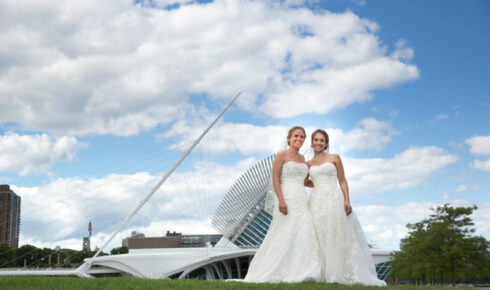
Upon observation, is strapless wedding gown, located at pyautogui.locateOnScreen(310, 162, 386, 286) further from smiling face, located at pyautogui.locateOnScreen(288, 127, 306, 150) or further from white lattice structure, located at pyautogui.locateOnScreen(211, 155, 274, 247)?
white lattice structure, located at pyautogui.locateOnScreen(211, 155, 274, 247)

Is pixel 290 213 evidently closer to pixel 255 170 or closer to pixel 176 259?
pixel 176 259

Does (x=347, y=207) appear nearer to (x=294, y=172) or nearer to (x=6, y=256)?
(x=294, y=172)

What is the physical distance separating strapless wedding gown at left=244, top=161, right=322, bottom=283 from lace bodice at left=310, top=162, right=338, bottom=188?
247 millimetres

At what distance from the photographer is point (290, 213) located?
1091 centimetres

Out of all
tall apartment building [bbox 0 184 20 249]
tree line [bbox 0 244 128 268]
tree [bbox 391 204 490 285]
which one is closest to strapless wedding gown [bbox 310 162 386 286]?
tree [bbox 391 204 490 285]

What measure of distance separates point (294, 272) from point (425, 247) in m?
27.6

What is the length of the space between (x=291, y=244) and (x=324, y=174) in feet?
5.91

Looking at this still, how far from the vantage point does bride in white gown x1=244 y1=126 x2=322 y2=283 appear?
34.0 feet

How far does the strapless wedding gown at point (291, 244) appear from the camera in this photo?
1034 cm

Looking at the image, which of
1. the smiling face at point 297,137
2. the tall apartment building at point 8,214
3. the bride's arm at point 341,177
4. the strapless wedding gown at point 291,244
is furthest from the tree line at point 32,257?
the bride's arm at point 341,177

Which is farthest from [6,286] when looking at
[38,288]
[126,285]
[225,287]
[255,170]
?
[255,170]

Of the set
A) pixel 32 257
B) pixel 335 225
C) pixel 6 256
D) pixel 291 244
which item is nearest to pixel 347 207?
pixel 335 225

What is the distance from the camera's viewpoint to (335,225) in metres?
10.7

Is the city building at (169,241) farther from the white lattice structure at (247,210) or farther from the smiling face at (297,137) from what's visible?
the smiling face at (297,137)
